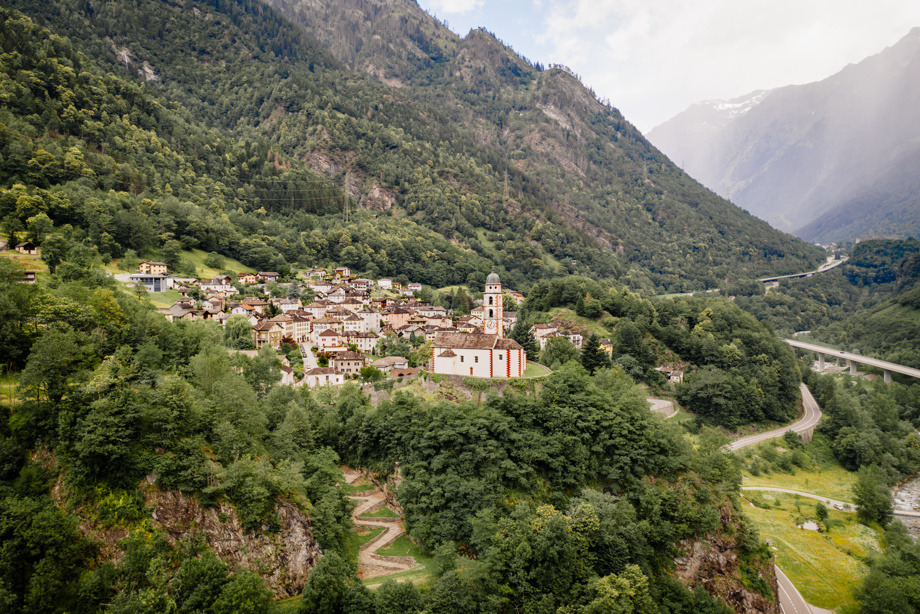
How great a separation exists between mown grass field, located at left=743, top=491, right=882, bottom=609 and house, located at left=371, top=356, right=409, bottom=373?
126ft

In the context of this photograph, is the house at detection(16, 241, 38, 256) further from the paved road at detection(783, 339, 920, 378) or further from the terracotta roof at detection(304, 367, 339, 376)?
the paved road at detection(783, 339, 920, 378)

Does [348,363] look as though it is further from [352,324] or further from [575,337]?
[575,337]

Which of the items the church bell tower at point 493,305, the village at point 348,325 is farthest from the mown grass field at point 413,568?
the church bell tower at point 493,305

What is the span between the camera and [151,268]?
247ft

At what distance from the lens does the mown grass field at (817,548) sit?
134ft

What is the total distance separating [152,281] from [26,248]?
18.3 meters

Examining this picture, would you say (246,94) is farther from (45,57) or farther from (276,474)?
(276,474)

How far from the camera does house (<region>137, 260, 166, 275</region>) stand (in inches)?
2931

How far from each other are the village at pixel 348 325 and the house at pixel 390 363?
129mm

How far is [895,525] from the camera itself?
149ft

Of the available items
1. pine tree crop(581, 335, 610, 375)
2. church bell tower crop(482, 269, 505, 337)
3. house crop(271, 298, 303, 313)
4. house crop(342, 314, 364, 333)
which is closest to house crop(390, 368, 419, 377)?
church bell tower crop(482, 269, 505, 337)

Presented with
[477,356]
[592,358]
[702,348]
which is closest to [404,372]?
[477,356]

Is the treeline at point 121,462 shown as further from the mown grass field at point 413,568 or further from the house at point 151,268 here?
the house at point 151,268

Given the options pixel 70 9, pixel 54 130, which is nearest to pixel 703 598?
pixel 54 130
